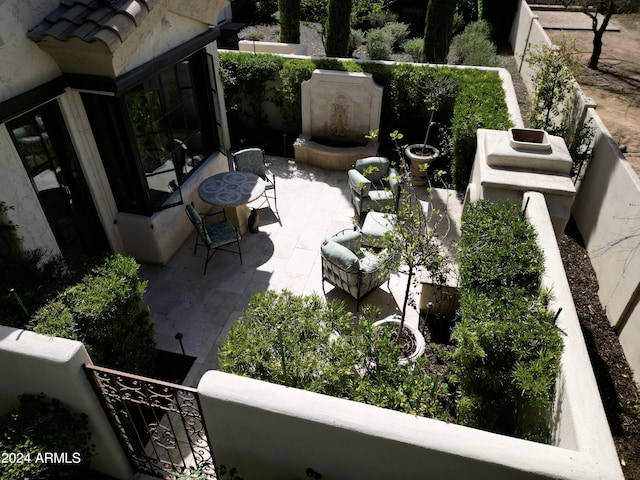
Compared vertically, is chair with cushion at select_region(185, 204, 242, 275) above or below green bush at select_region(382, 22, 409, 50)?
below

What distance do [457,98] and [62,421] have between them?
9008 mm

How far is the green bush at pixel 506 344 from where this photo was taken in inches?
144

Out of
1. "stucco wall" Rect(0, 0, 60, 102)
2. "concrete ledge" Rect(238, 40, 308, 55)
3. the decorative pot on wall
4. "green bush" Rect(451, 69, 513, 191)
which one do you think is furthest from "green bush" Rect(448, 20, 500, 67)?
"stucco wall" Rect(0, 0, 60, 102)

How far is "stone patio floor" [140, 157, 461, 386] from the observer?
21.0ft

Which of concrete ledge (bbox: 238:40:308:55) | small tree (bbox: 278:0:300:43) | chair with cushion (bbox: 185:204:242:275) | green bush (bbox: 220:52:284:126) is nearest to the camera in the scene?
chair with cushion (bbox: 185:204:242:275)

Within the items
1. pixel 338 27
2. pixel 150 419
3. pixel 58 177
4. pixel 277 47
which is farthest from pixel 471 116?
pixel 150 419

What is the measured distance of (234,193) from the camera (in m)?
7.71

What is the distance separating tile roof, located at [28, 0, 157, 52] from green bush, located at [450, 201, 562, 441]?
4.82 meters

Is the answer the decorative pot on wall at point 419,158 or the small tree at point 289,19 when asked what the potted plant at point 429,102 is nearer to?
the decorative pot on wall at point 419,158

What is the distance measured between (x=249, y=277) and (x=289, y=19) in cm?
901

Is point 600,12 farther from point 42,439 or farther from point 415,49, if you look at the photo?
point 42,439

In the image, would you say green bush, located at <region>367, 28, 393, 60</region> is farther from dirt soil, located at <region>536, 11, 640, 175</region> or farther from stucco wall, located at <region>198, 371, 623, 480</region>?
stucco wall, located at <region>198, 371, 623, 480</region>

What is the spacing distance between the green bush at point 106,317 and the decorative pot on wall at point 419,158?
21.6 feet

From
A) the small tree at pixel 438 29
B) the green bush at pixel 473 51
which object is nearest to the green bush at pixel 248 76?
the small tree at pixel 438 29
